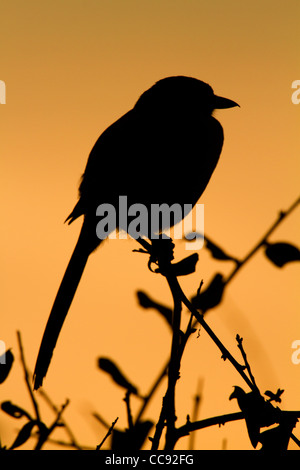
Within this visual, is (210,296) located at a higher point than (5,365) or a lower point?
higher

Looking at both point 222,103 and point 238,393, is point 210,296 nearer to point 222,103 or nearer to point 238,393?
point 238,393

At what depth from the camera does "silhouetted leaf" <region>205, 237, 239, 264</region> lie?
169cm

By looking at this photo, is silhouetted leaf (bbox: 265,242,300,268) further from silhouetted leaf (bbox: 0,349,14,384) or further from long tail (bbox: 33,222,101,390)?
long tail (bbox: 33,222,101,390)

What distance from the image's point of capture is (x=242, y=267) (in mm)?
1588

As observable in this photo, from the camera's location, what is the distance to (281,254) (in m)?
1.83

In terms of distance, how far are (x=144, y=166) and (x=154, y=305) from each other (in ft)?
4.12

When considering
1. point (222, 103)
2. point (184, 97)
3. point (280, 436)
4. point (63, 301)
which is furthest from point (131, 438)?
point (222, 103)

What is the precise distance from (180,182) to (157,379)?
185cm

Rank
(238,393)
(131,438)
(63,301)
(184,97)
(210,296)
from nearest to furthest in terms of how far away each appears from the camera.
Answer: (238,393)
(131,438)
(210,296)
(63,301)
(184,97)

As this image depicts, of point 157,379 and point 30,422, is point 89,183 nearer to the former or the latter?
point 30,422

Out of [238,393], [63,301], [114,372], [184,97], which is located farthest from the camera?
[184,97]

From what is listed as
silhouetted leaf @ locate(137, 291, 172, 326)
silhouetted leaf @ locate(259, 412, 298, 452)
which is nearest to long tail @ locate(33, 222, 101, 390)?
silhouetted leaf @ locate(137, 291, 172, 326)

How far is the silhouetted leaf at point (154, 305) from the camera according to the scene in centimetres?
190

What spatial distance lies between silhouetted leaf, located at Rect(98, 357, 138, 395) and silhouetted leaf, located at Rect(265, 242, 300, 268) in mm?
624
